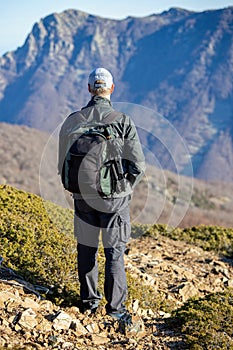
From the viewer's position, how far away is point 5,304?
16.1 ft

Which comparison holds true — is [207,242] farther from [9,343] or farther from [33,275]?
[9,343]

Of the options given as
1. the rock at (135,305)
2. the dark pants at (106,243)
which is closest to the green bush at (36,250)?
the dark pants at (106,243)

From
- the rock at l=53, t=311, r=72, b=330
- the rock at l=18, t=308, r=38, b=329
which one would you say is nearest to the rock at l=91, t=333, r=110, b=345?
the rock at l=53, t=311, r=72, b=330

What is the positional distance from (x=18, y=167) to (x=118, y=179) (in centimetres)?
8358

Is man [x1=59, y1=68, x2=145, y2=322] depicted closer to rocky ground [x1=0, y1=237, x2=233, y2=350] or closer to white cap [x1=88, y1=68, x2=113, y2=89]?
white cap [x1=88, y1=68, x2=113, y2=89]

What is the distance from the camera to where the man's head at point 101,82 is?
4.93 meters

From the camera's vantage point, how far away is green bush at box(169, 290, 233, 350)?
453 cm

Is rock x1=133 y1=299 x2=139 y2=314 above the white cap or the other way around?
the other way around

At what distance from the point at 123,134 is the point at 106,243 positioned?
1.12 meters

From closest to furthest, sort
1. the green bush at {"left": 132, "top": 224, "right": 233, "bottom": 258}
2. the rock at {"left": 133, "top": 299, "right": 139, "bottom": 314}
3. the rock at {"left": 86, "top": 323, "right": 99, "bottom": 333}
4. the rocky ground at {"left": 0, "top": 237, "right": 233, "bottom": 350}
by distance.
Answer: the rocky ground at {"left": 0, "top": 237, "right": 233, "bottom": 350} → the rock at {"left": 86, "top": 323, "right": 99, "bottom": 333} → the rock at {"left": 133, "top": 299, "right": 139, "bottom": 314} → the green bush at {"left": 132, "top": 224, "right": 233, "bottom": 258}

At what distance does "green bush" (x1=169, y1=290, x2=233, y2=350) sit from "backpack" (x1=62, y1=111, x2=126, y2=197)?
149cm

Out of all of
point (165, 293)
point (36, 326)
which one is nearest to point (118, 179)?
point (36, 326)

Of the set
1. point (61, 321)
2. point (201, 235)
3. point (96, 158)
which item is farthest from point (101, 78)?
point (201, 235)

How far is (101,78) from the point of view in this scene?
4.93 meters
